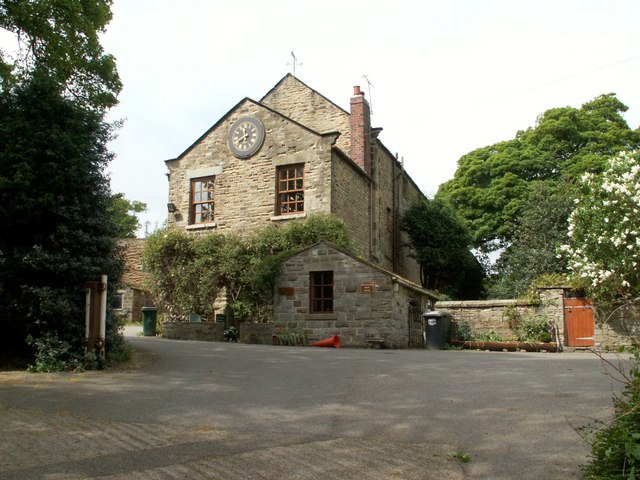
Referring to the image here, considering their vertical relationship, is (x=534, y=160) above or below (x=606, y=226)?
above

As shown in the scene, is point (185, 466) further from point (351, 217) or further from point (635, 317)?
point (351, 217)

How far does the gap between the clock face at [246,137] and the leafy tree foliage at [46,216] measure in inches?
426

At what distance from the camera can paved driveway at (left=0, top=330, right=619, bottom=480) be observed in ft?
15.8

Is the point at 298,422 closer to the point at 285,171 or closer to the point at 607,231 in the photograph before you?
the point at 607,231

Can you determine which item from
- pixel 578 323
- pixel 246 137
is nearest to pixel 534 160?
pixel 578 323

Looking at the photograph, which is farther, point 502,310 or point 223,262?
point 223,262

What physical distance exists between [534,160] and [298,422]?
29.7 meters

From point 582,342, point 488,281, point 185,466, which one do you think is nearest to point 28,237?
point 185,466

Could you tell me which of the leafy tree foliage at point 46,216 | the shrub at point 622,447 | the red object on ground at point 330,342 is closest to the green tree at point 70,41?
the leafy tree foliage at point 46,216

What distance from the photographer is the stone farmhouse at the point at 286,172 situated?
20.3 meters

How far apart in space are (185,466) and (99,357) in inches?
225

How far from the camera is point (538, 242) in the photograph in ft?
84.1

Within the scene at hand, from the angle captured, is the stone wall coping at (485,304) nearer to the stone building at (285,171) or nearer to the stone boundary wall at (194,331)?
the stone building at (285,171)

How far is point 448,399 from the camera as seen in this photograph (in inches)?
288
